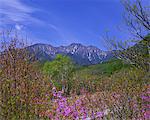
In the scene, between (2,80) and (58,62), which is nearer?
(2,80)

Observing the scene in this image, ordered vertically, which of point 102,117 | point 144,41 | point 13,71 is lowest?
point 102,117

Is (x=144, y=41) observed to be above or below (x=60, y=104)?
above

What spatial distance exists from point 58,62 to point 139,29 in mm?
29051

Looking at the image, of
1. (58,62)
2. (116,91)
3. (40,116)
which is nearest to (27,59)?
(40,116)

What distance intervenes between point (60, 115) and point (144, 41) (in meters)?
6.41

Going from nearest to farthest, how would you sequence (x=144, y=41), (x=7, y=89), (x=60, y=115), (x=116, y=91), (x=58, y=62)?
(x=7, y=89), (x=60, y=115), (x=116, y=91), (x=144, y=41), (x=58, y=62)

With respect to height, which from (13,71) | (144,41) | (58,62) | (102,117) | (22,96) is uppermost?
(58,62)

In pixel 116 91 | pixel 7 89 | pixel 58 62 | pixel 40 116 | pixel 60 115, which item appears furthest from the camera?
pixel 58 62

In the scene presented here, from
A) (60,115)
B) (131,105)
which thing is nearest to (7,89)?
(60,115)

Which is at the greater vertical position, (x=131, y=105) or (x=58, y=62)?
(x=58, y=62)

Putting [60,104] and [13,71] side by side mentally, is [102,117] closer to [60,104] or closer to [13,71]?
[60,104]

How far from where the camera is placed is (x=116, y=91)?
8094mm

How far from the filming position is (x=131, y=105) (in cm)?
719

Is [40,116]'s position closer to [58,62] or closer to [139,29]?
[139,29]
